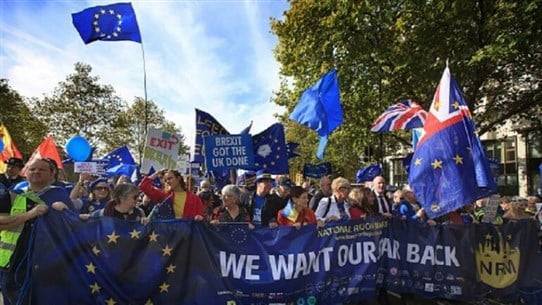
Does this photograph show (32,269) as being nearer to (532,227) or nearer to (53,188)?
(53,188)

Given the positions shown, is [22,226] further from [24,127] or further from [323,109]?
[24,127]

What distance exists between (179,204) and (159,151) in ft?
7.33

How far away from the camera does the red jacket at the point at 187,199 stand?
7215 millimetres

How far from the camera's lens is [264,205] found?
888 centimetres

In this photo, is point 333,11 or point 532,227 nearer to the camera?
point 532,227

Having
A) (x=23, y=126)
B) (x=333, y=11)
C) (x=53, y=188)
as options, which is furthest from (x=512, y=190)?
(x=23, y=126)

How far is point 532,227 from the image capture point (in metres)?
7.94

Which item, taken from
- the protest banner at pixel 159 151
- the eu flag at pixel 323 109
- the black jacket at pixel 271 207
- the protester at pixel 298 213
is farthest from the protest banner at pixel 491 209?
the protest banner at pixel 159 151

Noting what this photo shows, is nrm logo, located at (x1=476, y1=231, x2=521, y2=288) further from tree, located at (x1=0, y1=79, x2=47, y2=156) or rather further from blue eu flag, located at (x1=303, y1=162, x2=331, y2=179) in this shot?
tree, located at (x1=0, y1=79, x2=47, y2=156)

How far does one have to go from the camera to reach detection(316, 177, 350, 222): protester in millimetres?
7395

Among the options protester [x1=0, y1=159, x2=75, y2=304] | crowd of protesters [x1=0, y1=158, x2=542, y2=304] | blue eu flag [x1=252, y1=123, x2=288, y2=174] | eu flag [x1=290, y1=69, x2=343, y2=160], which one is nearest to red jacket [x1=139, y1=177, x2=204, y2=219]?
crowd of protesters [x1=0, y1=158, x2=542, y2=304]

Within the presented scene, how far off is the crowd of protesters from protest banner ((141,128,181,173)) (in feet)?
0.69

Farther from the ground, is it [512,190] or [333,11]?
[333,11]

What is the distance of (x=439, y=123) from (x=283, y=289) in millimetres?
3189
